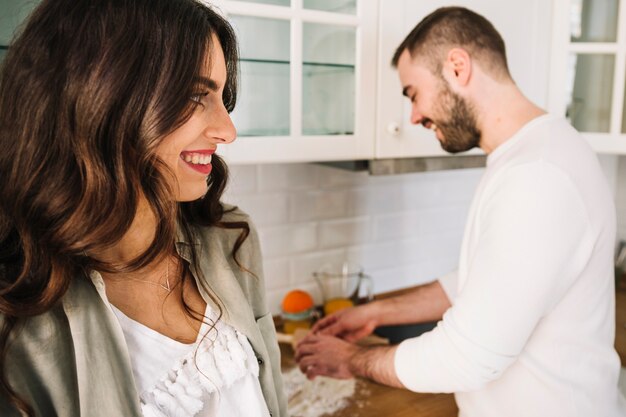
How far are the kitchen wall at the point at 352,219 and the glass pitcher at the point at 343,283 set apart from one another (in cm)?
3

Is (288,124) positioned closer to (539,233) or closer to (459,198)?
(539,233)

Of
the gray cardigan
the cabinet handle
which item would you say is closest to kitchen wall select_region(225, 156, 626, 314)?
the cabinet handle

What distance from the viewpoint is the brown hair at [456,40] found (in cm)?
118

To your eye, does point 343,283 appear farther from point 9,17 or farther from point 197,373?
point 9,17

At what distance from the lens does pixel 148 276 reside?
31.8 inches

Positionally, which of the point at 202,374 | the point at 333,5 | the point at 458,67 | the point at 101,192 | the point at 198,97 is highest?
the point at 333,5

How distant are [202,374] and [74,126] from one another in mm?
401

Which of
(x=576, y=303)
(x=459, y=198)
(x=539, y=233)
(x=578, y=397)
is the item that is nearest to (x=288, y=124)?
(x=539, y=233)

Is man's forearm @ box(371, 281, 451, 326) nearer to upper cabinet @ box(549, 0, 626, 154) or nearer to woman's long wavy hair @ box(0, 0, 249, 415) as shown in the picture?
upper cabinet @ box(549, 0, 626, 154)

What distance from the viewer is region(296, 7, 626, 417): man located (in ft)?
3.07

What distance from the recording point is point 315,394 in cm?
122

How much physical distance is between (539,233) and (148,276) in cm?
69

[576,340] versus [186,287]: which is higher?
[186,287]

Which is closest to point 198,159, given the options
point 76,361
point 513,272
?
point 76,361
